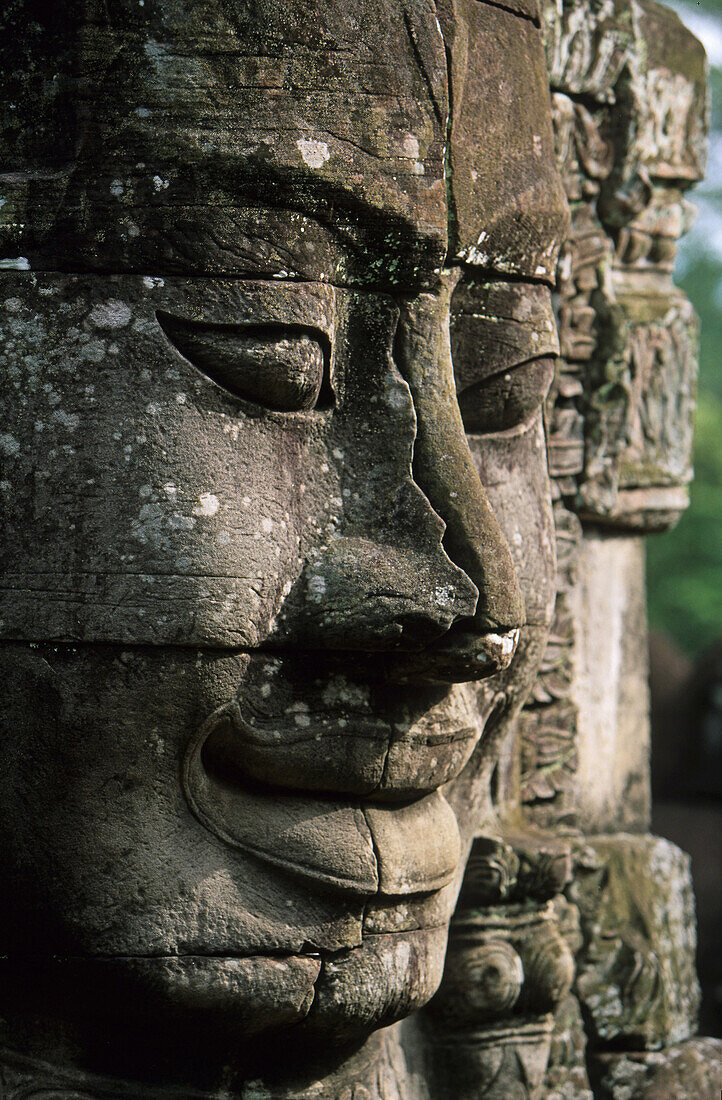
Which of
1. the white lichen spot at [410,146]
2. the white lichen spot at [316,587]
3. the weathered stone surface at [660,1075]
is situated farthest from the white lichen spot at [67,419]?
the weathered stone surface at [660,1075]

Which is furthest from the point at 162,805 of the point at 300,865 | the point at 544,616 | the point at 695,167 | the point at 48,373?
the point at 695,167

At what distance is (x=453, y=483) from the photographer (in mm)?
2299

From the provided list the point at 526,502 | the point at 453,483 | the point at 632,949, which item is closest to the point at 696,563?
the point at 632,949

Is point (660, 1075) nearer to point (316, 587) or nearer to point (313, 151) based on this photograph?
point (316, 587)

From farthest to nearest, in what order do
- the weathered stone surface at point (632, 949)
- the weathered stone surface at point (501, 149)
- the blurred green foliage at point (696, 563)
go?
the blurred green foliage at point (696, 563) → the weathered stone surface at point (632, 949) → the weathered stone surface at point (501, 149)

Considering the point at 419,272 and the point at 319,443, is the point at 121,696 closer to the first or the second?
the point at 319,443

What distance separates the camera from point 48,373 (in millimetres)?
2146

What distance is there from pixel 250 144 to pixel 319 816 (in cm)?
105

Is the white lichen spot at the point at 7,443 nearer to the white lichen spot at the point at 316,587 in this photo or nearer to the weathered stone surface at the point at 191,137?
the weathered stone surface at the point at 191,137

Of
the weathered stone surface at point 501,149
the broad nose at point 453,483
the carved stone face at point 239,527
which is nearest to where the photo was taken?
the carved stone face at point 239,527

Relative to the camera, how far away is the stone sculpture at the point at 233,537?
7.02 feet

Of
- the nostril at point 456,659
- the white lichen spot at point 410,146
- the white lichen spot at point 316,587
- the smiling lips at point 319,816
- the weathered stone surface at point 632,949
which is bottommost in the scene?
the weathered stone surface at point 632,949

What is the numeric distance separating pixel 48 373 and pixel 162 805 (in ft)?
2.22

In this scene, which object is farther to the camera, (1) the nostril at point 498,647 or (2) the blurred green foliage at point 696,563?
(2) the blurred green foliage at point 696,563
